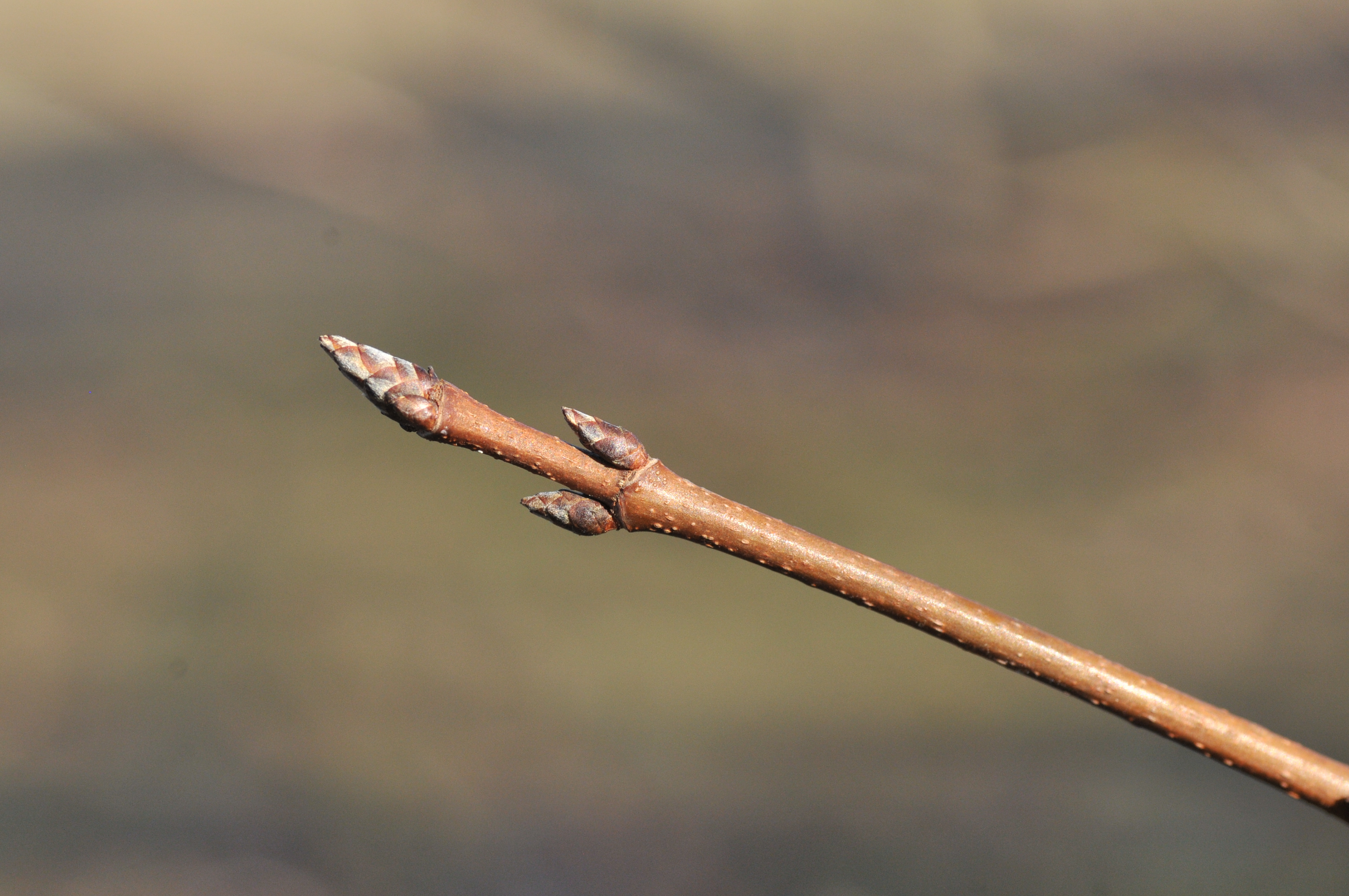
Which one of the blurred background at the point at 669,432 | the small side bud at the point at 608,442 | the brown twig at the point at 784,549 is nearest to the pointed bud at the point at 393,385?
the brown twig at the point at 784,549

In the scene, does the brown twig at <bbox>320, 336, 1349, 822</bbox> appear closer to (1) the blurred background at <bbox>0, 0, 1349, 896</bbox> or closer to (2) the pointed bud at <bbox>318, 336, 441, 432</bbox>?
(2) the pointed bud at <bbox>318, 336, 441, 432</bbox>

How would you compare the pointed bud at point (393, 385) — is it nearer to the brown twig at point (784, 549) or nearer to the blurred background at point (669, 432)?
the brown twig at point (784, 549)

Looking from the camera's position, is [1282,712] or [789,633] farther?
[789,633]

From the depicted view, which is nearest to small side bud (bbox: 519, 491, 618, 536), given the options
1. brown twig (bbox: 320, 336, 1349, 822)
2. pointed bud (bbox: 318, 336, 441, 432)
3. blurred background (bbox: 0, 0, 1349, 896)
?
brown twig (bbox: 320, 336, 1349, 822)

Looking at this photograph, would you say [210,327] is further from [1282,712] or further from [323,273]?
[1282,712]

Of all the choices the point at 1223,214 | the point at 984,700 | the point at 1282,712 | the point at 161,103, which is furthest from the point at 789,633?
the point at 161,103

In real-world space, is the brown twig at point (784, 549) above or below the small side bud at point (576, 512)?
above
